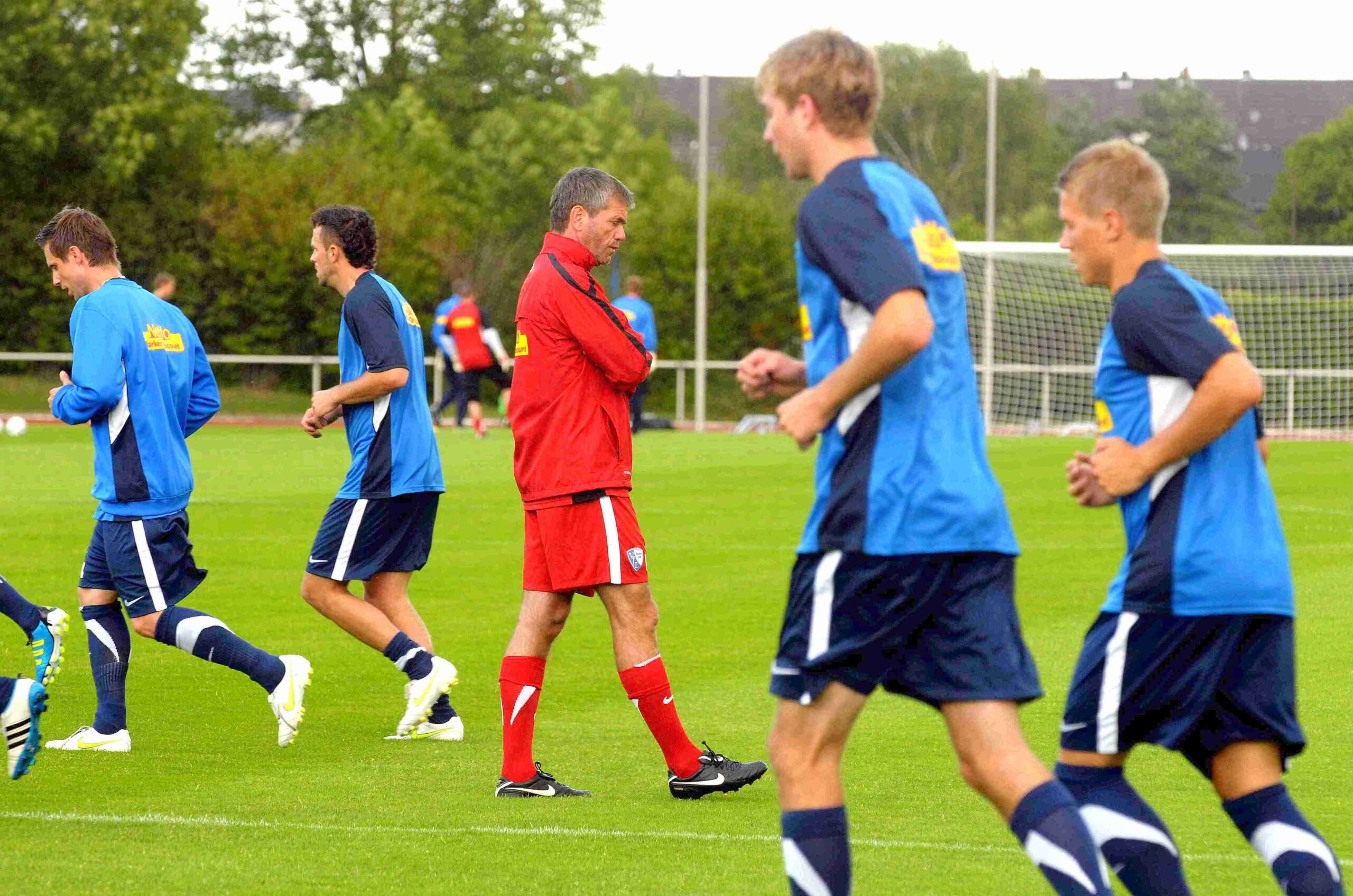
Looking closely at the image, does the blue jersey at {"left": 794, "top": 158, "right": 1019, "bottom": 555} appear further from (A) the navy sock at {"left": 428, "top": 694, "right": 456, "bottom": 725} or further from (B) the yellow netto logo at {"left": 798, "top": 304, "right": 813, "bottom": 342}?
(A) the navy sock at {"left": 428, "top": 694, "right": 456, "bottom": 725}

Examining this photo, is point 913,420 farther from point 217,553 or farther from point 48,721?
point 217,553

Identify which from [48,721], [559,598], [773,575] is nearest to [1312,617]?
[773,575]

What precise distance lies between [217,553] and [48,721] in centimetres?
586

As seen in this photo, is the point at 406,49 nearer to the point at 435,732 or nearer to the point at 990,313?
the point at 990,313

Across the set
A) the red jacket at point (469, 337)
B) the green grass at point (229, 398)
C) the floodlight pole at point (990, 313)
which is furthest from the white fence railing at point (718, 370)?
the red jacket at point (469, 337)

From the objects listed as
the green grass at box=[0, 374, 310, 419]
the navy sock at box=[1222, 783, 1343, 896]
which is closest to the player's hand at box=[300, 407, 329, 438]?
the navy sock at box=[1222, 783, 1343, 896]

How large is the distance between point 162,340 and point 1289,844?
430 centimetres

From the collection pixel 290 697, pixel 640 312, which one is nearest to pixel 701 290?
pixel 640 312

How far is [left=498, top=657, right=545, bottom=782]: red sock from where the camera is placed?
5.88 metres

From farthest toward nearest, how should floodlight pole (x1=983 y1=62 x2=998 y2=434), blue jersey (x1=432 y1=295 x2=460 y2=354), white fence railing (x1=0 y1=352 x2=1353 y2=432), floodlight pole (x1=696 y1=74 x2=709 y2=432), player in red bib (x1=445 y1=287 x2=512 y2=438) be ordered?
floodlight pole (x1=696 y1=74 x2=709 y2=432)
floodlight pole (x1=983 y1=62 x2=998 y2=434)
white fence railing (x1=0 y1=352 x2=1353 y2=432)
blue jersey (x1=432 y1=295 x2=460 y2=354)
player in red bib (x1=445 y1=287 x2=512 y2=438)

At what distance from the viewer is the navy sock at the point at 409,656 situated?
677 cm

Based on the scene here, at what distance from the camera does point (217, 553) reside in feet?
42.7

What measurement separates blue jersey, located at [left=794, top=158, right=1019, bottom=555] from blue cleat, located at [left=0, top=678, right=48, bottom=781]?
2.77 metres

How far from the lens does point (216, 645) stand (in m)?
6.46
